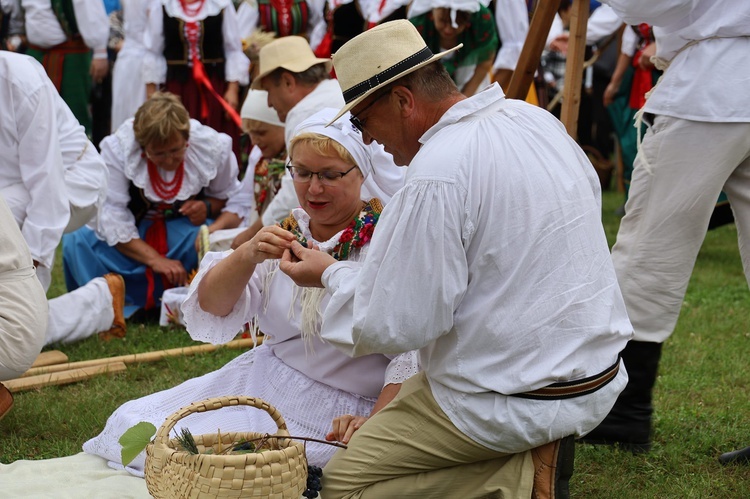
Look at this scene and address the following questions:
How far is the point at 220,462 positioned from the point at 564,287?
976 mm

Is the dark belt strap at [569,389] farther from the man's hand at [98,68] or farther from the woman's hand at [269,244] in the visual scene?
the man's hand at [98,68]

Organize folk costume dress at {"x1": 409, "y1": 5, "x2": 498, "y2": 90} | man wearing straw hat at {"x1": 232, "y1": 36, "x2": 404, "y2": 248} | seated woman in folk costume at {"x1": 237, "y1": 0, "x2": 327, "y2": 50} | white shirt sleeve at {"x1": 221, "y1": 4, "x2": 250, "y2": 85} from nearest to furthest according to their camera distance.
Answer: man wearing straw hat at {"x1": 232, "y1": 36, "x2": 404, "y2": 248}, folk costume dress at {"x1": 409, "y1": 5, "x2": 498, "y2": 90}, white shirt sleeve at {"x1": 221, "y1": 4, "x2": 250, "y2": 85}, seated woman in folk costume at {"x1": 237, "y1": 0, "x2": 327, "y2": 50}

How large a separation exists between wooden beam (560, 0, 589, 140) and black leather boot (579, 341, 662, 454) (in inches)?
34.4

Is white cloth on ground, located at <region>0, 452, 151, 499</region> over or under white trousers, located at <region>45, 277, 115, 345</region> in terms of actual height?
over

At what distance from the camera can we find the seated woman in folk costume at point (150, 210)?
5730 millimetres

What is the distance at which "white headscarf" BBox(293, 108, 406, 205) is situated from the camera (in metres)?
3.26

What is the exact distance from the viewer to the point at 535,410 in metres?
2.50

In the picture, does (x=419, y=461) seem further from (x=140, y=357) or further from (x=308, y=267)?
(x=140, y=357)

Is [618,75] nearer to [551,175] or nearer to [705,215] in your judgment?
[705,215]

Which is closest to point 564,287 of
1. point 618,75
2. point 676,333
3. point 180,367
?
point 180,367

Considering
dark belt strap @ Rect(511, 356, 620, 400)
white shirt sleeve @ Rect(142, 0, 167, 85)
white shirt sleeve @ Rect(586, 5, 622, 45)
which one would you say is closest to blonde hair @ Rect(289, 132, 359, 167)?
dark belt strap @ Rect(511, 356, 620, 400)

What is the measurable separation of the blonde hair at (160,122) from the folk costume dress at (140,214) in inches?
6.3

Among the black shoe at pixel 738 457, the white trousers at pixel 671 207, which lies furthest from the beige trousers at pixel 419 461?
the black shoe at pixel 738 457

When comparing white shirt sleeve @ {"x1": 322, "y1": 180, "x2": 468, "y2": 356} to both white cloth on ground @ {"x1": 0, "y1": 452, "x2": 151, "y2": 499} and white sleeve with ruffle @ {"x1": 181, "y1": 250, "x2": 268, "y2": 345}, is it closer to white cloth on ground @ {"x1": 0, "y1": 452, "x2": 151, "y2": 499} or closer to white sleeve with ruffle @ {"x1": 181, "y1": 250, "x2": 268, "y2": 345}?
white sleeve with ruffle @ {"x1": 181, "y1": 250, "x2": 268, "y2": 345}
